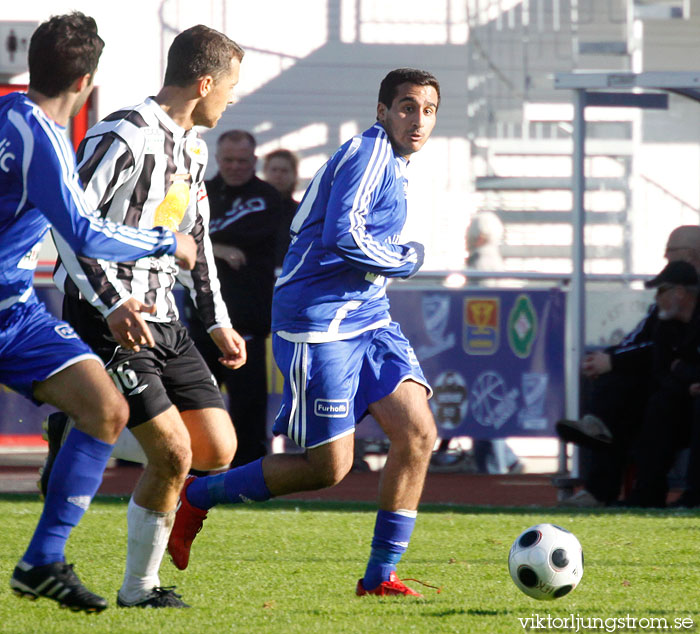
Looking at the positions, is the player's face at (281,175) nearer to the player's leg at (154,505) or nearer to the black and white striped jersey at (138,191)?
the black and white striped jersey at (138,191)

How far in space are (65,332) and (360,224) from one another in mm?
1266

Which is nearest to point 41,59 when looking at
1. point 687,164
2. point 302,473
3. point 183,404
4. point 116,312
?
point 116,312

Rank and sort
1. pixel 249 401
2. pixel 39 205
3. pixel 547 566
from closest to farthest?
pixel 39 205, pixel 547 566, pixel 249 401

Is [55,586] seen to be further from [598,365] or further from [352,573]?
[598,365]

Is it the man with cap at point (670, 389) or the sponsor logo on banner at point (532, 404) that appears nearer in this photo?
the man with cap at point (670, 389)

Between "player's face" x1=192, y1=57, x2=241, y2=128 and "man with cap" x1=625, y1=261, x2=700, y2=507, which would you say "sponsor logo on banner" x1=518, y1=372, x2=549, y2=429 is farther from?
"player's face" x1=192, y1=57, x2=241, y2=128

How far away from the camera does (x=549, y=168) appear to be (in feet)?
57.0

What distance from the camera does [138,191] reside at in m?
4.74

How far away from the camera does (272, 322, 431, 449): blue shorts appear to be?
5.20m

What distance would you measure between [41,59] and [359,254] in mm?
1412

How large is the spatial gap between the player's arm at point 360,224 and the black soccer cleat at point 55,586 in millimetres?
1577

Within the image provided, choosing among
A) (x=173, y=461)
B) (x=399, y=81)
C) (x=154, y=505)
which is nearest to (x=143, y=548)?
(x=154, y=505)

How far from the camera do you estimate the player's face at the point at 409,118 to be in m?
5.38

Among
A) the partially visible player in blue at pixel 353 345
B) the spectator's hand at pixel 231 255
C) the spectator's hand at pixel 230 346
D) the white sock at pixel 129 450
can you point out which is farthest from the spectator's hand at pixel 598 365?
the spectator's hand at pixel 230 346
